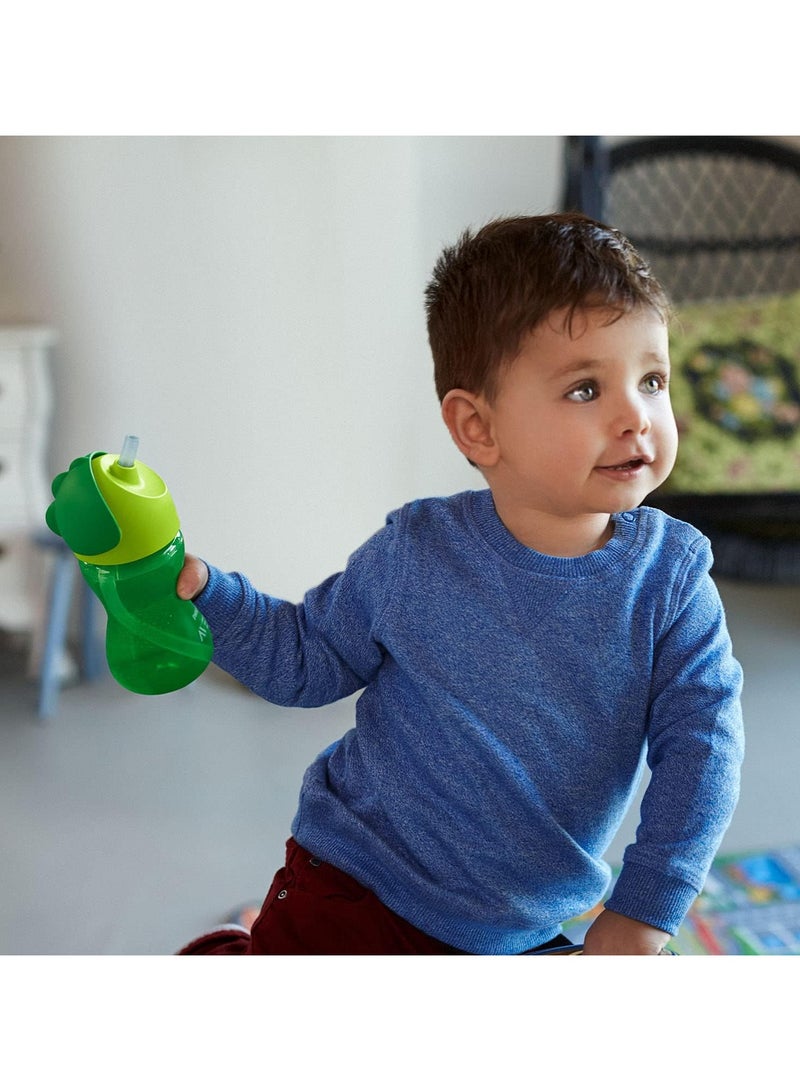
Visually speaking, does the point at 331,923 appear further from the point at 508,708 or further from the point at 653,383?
the point at 653,383

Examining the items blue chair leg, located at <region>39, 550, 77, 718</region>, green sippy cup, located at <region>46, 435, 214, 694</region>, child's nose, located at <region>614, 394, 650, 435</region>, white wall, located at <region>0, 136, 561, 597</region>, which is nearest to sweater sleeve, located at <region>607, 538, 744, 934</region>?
child's nose, located at <region>614, 394, 650, 435</region>

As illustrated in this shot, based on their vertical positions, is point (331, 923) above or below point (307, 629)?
below

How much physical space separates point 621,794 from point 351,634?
0.22m

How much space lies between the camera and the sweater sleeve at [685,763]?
72 centimetres

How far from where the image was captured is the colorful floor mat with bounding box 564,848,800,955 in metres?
1.28

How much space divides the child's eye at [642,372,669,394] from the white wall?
1.10m

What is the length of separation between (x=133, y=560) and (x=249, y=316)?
1071 millimetres

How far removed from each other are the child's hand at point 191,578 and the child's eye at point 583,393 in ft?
0.94

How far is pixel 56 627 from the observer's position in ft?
6.06

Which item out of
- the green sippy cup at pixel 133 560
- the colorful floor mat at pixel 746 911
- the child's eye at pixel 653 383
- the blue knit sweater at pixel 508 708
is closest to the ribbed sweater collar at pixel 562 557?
the blue knit sweater at pixel 508 708

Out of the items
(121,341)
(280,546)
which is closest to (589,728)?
(280,546)

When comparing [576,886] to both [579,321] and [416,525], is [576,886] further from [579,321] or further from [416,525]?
[579,321]

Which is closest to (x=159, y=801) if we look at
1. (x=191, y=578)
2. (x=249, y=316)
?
(x=249, y=316)

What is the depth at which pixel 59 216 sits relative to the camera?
174 cm
